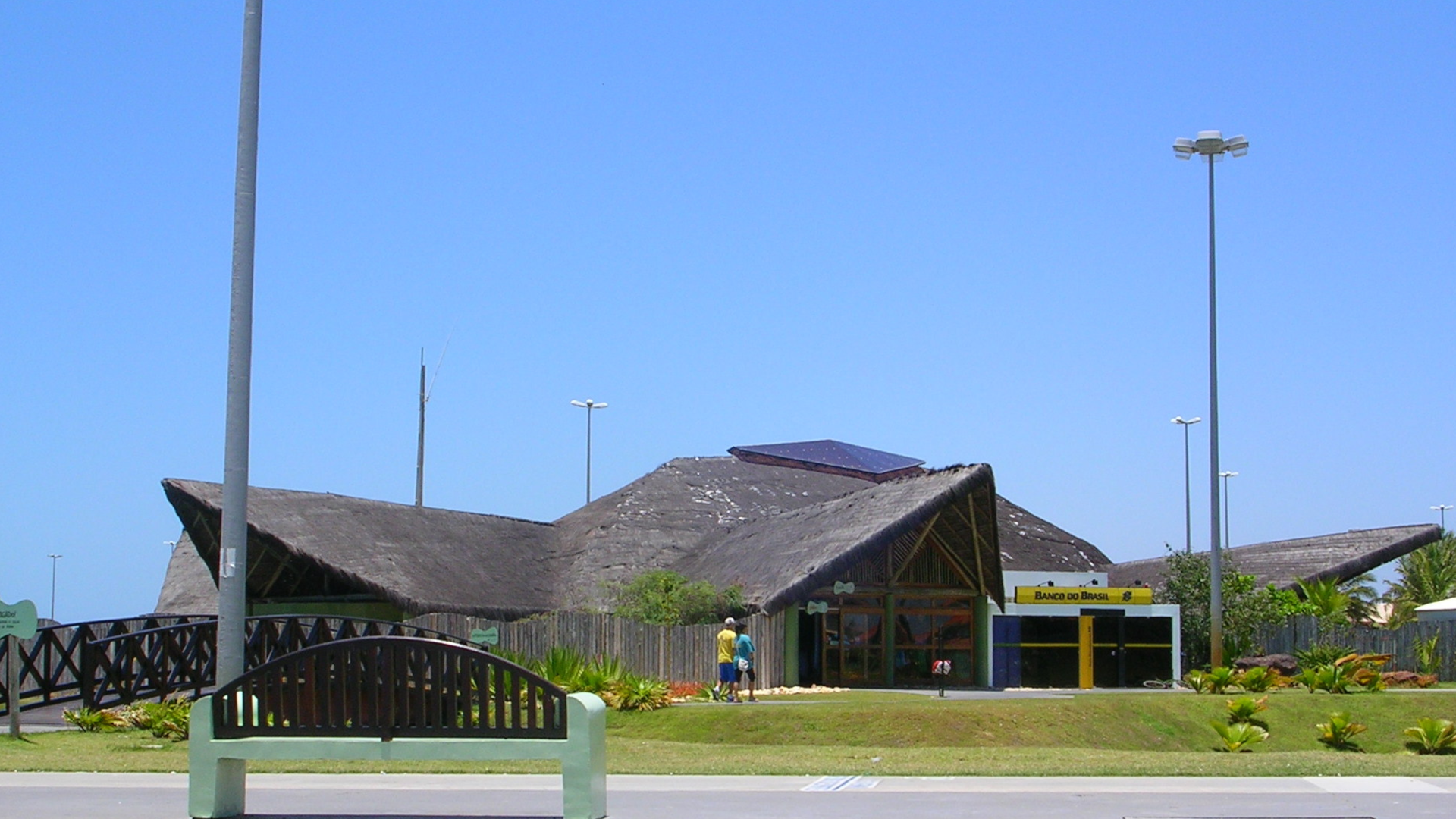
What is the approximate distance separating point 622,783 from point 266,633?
548 inches

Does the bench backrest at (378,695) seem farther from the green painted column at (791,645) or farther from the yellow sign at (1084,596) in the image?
the yellow sign at (1084,596)

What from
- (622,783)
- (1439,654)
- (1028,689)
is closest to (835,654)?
(1028,689)

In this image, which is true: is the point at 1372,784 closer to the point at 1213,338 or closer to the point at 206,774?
the point at 206,774

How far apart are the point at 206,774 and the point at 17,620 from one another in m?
10.2

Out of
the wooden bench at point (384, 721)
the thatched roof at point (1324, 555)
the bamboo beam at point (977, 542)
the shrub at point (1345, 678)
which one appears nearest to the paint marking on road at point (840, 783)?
the wooden bench at point (384, 721)

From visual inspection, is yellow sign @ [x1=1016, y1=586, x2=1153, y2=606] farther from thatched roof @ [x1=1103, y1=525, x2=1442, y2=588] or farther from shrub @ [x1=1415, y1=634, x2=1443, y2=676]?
thatched roof @ [x1=1103, y1=525, x2=1442, y2=588]

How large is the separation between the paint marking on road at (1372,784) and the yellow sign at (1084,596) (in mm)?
25478

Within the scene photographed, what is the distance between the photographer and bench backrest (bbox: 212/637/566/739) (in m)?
9.74

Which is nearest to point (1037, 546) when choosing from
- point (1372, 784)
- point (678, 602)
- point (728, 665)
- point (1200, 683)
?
point (678, 602)

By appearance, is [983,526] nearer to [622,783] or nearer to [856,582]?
[856,582]

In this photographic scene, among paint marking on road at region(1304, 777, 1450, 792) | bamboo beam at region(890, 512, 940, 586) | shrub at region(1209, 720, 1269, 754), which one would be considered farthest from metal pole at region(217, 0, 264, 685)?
bamboo beam at region(890, 512, 940, 586)

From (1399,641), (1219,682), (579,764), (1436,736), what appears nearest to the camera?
(579,764)

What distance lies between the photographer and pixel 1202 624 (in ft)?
141

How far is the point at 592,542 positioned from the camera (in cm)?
4453
